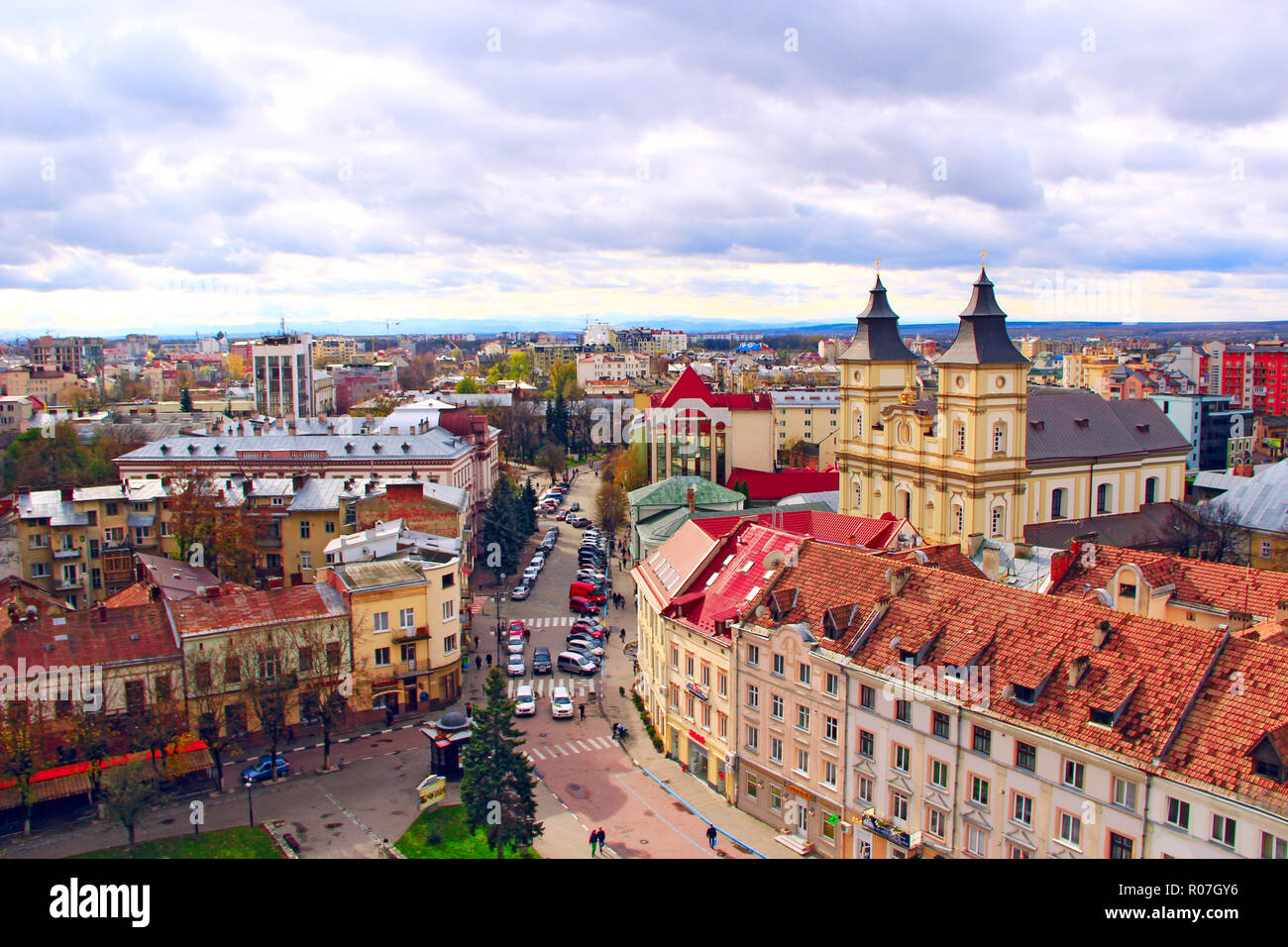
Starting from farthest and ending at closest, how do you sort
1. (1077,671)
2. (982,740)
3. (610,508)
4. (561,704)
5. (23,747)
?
(610,508), (561,704), (23,747), (982,740), (1077,671)

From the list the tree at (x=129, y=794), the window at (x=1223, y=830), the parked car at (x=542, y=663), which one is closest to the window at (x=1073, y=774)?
the window at (x=1223, y=830)

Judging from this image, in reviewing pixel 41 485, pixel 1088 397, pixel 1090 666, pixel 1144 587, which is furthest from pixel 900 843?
pixel 41 485

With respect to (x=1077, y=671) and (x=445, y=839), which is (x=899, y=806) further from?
(x=445, y=839)

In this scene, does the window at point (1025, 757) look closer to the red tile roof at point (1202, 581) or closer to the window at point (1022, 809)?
the window at point (1022, 809)

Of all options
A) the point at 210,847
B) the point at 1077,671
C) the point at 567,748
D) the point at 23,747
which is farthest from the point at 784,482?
the point at 23,747

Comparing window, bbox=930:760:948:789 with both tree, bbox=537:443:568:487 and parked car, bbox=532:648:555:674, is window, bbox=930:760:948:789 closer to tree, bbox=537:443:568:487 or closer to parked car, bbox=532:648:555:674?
parked car, bbox=532:648:555:674

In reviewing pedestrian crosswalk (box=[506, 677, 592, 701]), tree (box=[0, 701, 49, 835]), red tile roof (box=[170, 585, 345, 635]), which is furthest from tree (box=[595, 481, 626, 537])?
tree (box=[0, 701, 49, 835])

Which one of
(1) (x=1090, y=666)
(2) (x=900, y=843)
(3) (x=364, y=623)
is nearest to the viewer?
(1) (x=1090, y=666)
